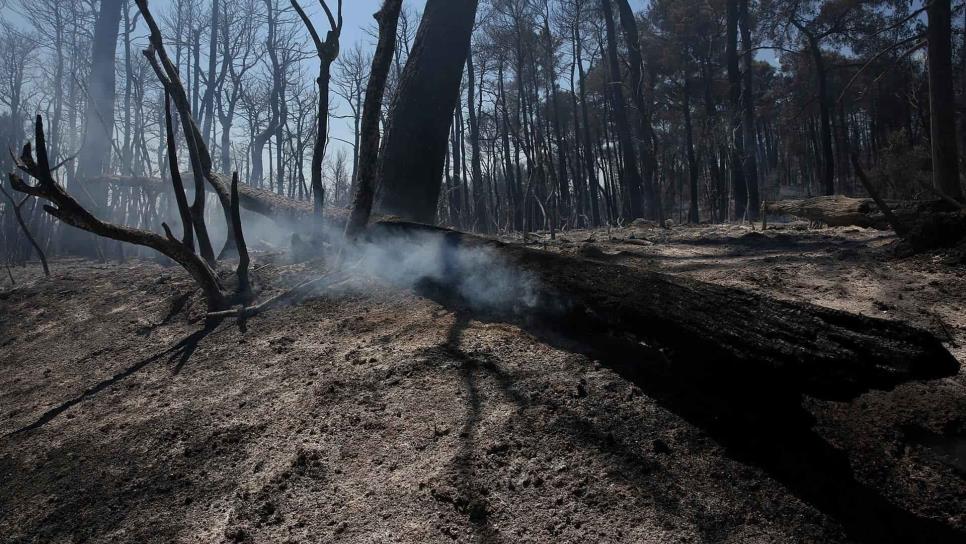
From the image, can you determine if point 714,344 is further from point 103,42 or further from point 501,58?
point 501,58

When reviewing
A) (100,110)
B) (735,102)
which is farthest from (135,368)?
(735,102)

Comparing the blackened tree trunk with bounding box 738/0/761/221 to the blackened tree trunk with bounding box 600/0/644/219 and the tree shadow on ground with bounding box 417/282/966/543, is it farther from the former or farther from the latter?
the tree shadow on ground with bounding box 417/282/966/543

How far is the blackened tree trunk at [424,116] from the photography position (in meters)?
5.05

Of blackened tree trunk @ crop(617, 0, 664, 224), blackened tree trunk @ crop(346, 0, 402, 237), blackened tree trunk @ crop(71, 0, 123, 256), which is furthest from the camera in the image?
blackened tree trunk @ crop(71, 0, 123, 256)

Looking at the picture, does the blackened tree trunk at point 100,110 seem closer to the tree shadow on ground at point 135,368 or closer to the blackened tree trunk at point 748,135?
the tree shadow on ground at point 135,368

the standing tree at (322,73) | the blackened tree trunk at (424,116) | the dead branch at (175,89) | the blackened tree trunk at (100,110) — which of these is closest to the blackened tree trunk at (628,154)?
the blackened tree trunk at (424,116)

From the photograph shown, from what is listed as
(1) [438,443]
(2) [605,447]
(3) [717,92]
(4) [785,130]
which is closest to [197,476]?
(1) [438,443]

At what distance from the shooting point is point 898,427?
1734mm

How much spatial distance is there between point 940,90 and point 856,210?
110 inches

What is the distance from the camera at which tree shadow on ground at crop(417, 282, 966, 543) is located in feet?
4.64

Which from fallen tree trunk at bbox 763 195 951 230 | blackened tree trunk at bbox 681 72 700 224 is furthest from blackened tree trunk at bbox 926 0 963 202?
blackened tree trunk at bbox 681 72 700 224

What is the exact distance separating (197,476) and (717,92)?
75.4 feet

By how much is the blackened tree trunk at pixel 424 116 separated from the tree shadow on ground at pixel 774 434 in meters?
3.17

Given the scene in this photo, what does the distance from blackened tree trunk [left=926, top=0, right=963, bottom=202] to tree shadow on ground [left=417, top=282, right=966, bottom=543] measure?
6.96 metres
